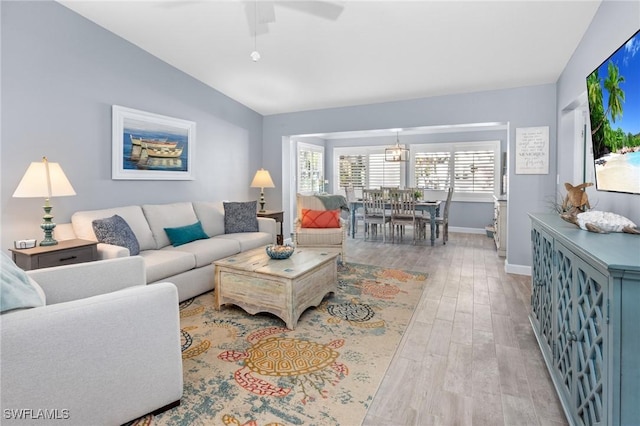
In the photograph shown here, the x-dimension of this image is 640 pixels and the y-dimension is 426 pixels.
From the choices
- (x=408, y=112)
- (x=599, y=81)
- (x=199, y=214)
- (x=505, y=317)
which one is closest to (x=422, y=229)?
(x=408, y=112)

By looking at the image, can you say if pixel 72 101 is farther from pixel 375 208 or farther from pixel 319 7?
pixel 375 208

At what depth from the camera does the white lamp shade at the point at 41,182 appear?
2.85m

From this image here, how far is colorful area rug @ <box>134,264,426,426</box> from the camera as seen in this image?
1776 mm

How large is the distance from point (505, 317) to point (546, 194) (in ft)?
6.76

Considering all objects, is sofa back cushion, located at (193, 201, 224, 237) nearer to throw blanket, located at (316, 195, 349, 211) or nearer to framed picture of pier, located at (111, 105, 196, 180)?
framed picture of pier, located at (111, 105, 196, 180)

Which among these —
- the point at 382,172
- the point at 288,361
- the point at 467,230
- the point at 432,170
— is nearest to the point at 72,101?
the point at 288,361

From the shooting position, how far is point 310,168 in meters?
8.54

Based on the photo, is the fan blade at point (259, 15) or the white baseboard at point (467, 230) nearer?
the fan blade at point (259, 15)

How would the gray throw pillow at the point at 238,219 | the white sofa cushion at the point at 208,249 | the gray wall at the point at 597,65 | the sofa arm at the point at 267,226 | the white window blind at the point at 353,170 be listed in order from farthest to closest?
the white window blind at the point at 353,170, the sofa arm at the point at 267,226, the gray throw pillow at the point at 238,219, the white sofa cushion at the point at 208,249, the gray wall at the point at 597,65

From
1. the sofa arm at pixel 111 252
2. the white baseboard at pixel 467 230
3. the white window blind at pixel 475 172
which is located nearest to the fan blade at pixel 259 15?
the sofa arm at pixel 111 252

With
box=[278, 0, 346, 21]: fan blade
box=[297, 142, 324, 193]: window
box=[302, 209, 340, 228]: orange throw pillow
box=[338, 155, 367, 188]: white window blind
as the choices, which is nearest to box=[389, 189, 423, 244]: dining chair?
box=[302, 209, 340, 228]: orange throw pillow

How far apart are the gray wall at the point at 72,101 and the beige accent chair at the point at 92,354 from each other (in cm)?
186

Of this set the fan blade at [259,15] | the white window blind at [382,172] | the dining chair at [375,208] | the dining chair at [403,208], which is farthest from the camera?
the white window blind at [382,172]

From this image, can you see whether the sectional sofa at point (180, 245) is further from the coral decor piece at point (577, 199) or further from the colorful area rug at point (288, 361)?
the coral decor piece at point (577, 199)
